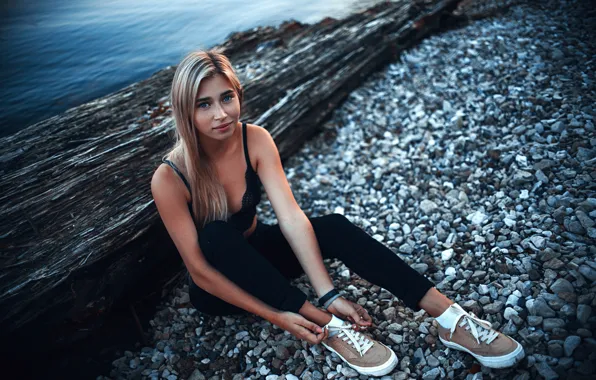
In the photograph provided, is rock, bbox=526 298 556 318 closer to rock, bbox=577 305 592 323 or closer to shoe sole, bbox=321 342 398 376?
rock, bbox=577 305 592 323

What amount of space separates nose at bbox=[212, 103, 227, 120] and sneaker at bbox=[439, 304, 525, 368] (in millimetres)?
1955

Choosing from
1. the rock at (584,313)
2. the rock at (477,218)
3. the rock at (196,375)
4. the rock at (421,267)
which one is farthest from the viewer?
the rock at (477,218)

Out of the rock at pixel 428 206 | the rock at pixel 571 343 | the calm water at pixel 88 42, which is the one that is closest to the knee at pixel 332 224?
the rock at pixel 428 206

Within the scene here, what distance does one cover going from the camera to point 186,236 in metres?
2.57

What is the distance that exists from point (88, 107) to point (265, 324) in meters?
2.67

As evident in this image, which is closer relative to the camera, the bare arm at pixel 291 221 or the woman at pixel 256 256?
the woman at pixel 256 256

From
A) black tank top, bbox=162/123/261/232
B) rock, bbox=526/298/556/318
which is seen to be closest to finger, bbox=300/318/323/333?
black tank top, bbox=162/123/261/232

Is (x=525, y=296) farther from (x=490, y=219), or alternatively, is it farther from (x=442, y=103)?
(x=442, y=103)

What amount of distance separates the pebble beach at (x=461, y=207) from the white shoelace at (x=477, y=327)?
181 millimetres

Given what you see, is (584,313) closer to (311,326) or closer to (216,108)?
(311,326)

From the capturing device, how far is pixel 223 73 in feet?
8.31

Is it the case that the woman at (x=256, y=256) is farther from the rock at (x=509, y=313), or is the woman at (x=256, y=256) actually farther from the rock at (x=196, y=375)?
the rock at (x=196, y=375)

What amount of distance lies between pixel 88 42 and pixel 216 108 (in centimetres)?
288

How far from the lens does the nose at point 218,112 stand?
2.52m
